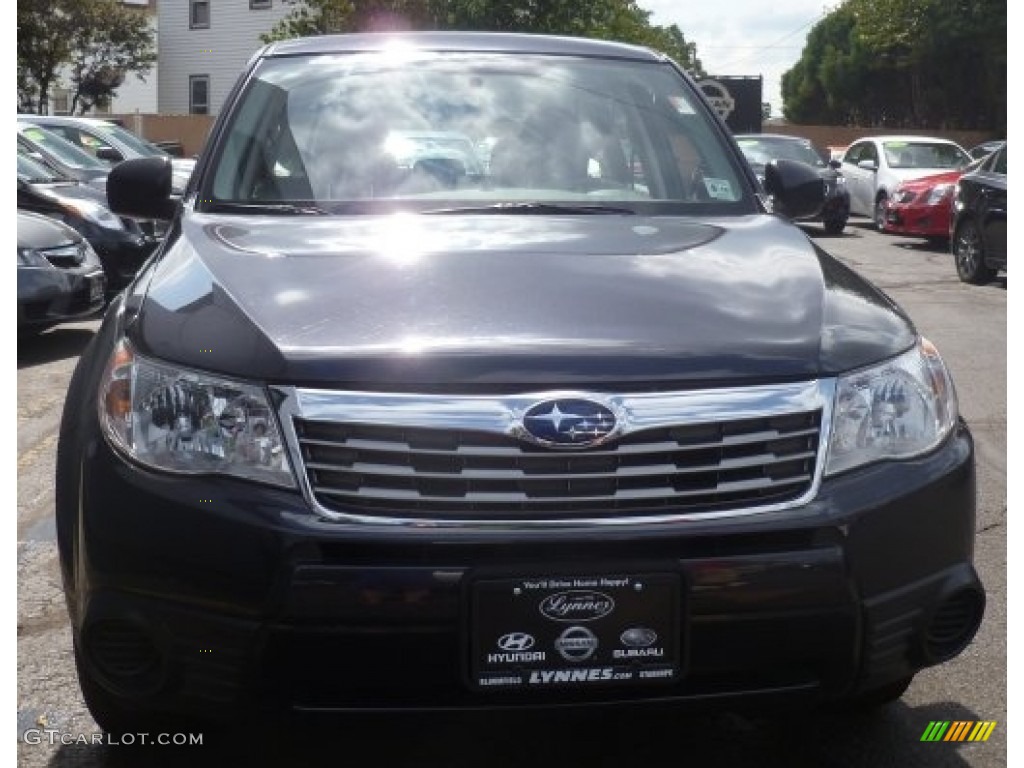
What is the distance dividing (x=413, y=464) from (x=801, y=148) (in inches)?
859

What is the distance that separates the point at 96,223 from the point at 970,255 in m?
8.14

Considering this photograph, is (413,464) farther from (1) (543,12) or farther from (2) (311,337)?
(1) (543,12)

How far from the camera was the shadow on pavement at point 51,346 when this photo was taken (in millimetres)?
9953

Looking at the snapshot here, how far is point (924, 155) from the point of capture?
23.0m

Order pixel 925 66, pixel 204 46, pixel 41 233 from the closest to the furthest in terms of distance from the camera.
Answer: pixel 41 233 < pixel 204 46 < pixel 925 66

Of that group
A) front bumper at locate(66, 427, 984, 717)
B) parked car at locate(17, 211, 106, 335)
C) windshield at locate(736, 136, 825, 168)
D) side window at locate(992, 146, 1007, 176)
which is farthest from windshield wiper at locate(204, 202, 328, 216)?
windshield at locate(736, 136, 825, 168)

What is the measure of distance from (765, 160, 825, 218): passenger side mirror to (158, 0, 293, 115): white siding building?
4600cm

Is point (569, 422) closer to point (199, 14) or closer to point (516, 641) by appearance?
point (516, 641)

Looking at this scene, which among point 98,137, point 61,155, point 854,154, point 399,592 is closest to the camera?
point 399,592

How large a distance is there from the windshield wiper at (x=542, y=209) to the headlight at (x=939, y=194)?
16729 mm

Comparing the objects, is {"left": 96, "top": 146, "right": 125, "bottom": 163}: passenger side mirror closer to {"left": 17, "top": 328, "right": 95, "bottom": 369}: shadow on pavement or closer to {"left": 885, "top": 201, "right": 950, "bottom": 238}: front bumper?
{"left": 17, "top": 328, "right": 95, "bottom": 369}: shadow on pavement

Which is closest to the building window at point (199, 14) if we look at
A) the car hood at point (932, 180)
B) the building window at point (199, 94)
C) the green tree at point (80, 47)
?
the building window at point (199, 94)

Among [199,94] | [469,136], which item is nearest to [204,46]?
[199,94]

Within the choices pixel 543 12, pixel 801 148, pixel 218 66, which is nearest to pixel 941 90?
pixel 218 66
